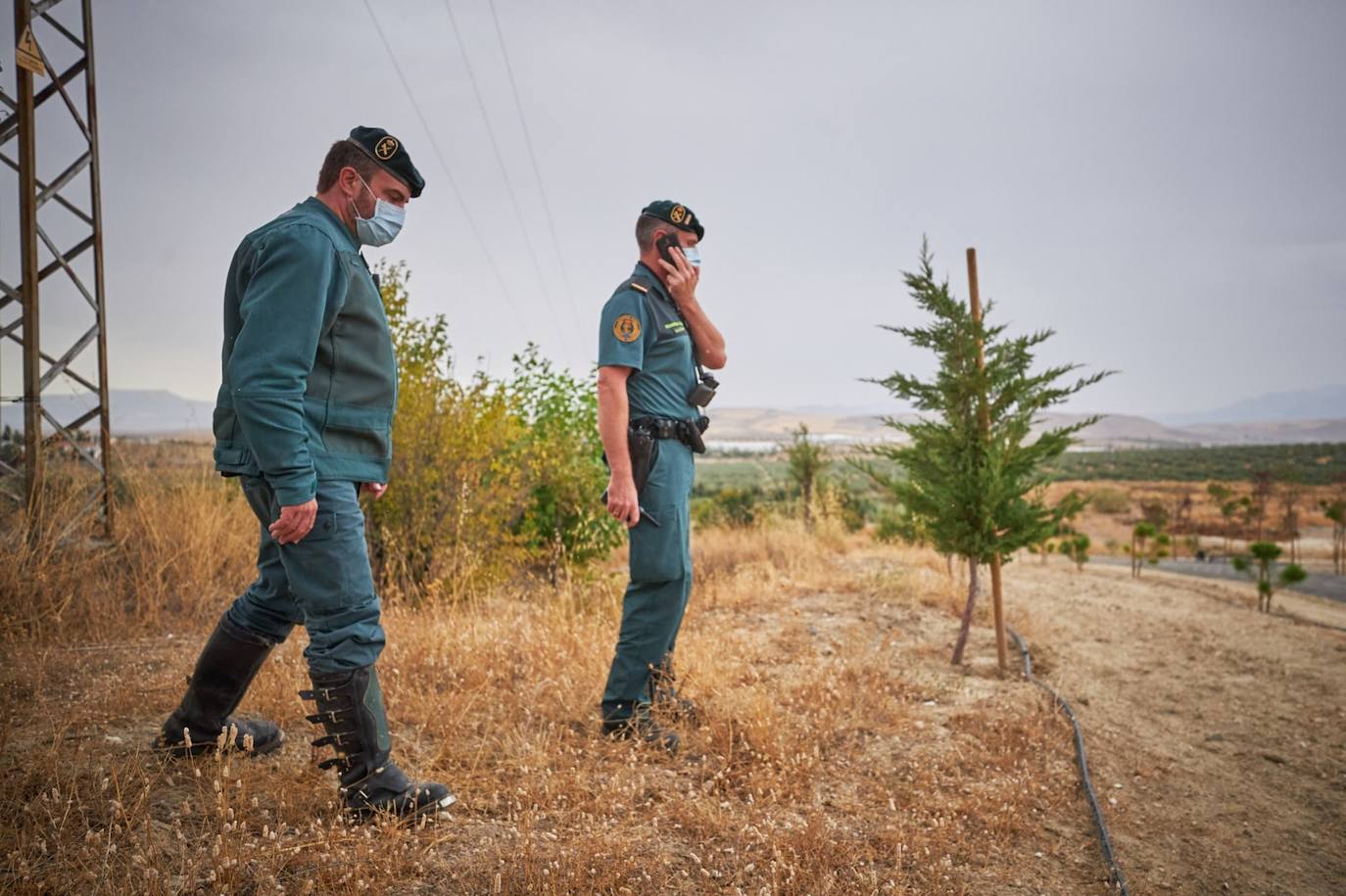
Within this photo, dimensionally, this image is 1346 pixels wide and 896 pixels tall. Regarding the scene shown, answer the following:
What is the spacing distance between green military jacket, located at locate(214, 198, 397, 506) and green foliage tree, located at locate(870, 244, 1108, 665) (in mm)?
3996

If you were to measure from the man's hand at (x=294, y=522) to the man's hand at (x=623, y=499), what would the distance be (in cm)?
133

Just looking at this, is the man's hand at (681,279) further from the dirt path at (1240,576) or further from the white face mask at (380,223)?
the dirt path at (1240,576)

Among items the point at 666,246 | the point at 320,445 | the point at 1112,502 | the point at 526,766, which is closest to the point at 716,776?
the point at 526,766

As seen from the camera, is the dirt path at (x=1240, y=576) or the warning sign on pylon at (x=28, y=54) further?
the dirt path at (x=1240, y=576)

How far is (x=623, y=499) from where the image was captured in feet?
11.2

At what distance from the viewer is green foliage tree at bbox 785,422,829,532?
14555 millimetres

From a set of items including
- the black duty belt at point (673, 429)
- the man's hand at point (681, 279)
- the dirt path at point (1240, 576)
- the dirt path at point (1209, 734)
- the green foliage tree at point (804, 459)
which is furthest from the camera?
the green foliage tree at point (804, 459)

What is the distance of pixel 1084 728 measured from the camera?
4715 millimetres

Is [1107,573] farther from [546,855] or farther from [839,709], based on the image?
[546,855]

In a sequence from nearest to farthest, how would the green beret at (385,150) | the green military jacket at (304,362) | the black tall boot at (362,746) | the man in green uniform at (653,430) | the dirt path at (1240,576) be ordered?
1. the green military jacket at (304,362)
2. the black tall boot at (362,746)
3. the green beret at (385,150)
4. the man in green uniform at (653,430)
5. the dirt path at (1240,576)

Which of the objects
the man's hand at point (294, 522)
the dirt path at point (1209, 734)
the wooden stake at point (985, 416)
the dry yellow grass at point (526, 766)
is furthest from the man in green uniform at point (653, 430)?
the wooden stake at point (985, 416)

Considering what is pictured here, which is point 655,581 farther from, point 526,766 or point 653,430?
point 526,766

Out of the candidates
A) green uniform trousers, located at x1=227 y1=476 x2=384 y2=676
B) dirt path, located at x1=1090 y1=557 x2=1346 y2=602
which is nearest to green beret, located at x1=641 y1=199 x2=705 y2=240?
green uniform trousers, located at x1=227 y1=476 x2=384 y2=676

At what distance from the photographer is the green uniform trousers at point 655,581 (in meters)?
3.57
